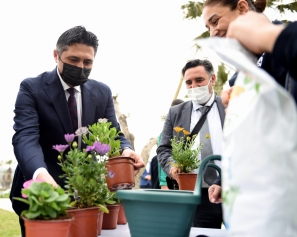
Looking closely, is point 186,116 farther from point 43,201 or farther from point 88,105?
point 43,201

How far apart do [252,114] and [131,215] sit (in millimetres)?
573

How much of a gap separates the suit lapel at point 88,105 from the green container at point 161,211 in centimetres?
107

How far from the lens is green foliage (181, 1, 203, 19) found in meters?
13.7

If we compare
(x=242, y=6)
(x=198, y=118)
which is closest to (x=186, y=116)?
(x=198, y=118)

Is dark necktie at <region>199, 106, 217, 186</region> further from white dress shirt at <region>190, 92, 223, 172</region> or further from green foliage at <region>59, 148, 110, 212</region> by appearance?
green foliage at <region>59, 148, 110, 212</region>

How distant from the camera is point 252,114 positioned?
2.73 ft

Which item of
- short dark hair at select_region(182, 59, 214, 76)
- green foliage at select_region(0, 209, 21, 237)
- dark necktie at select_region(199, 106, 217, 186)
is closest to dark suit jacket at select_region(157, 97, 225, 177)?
dark necktie at select_region(199, 106, 217, 186)

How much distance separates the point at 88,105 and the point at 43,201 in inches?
44.1

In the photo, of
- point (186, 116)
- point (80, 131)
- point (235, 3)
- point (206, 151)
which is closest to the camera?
point (80, 131)

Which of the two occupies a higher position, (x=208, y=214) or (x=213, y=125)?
(x=213, y=125)

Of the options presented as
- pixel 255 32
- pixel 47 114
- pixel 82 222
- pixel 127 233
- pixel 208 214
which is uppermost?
pixel 255 32

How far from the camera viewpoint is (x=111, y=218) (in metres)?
1.72

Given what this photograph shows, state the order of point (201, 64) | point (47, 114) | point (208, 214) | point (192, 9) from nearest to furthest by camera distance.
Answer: point (47, 114), point (208, 214), point (201, 64), point (192, 9)

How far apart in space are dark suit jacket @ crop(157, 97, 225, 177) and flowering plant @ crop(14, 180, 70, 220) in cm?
170
